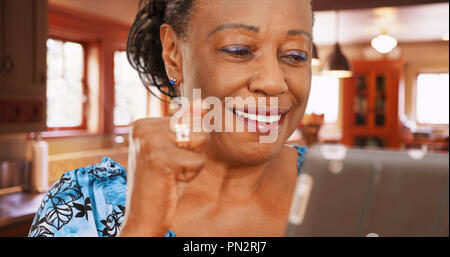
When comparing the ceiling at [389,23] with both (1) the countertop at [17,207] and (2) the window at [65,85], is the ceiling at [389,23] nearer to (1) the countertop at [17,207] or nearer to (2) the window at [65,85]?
(2) the window at [65,85]

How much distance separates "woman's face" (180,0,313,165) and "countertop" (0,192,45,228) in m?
1.45

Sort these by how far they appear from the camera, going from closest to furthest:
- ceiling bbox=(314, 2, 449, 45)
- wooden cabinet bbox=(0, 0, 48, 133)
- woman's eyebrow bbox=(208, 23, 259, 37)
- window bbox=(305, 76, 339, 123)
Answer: woman's eyebrow bbox=(208, 23, 259, 37)
wooden cabinet bbox=(0, 0, 48, 133)
ceiling bbox=(314, 2, 449, 45)
window bbox=(305, 76, 339, 123)

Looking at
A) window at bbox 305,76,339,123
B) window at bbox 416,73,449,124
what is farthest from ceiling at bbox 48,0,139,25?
window at bbox 416,73,449,124

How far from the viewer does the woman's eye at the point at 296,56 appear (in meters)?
0.59

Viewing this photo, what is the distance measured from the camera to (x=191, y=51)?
2.08 feet

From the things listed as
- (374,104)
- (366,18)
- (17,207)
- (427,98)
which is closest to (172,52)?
(17,207)

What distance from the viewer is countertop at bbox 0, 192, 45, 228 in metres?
1.86

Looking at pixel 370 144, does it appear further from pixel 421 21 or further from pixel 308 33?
pixel 308 33

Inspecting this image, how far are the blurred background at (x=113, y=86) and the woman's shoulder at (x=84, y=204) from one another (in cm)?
4

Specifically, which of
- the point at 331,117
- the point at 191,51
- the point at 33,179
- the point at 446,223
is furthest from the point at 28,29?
the point at 331,117

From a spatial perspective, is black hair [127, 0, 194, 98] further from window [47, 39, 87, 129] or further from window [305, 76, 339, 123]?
window [305, 76, 339, 123]

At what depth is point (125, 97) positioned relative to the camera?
12.8ft

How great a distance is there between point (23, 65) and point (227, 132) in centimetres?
213
